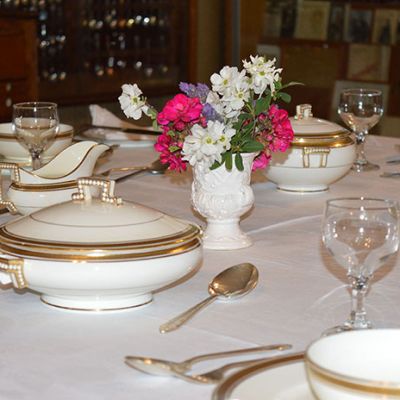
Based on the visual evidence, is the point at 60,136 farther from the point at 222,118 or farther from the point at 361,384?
the point at 361,384

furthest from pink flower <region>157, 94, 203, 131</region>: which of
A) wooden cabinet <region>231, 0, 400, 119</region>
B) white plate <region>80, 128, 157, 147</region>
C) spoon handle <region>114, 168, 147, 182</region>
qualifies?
wooden cabinet <region>231, 0, 400, 119</region>

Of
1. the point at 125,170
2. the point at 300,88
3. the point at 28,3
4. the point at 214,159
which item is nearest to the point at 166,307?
the point at 214,159

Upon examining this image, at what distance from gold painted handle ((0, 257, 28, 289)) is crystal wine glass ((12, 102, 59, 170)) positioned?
80cm

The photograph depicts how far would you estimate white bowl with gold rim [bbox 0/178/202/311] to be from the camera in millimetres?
1214

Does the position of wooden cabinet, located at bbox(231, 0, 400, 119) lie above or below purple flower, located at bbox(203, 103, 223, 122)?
below

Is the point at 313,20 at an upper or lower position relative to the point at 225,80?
lower

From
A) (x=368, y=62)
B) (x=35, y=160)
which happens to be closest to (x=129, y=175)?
(x=35, y=160)

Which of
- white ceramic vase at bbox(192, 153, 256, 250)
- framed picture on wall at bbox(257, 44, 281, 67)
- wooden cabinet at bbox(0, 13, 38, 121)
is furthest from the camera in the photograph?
framed picture on wall at bbox(257, 44, 281, 67)

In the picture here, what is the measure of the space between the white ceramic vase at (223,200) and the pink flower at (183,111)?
9cm

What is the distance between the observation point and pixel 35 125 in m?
2.02

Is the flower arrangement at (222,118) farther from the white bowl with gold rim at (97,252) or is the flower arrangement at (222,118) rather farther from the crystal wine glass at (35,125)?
the crystal wine glass at (35,125)

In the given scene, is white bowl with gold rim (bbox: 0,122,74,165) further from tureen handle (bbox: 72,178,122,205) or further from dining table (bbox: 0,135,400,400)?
tureen handle (bbox: 72,178,122,205)

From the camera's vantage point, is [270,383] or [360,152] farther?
[360,152]

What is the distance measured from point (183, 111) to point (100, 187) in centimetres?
23
